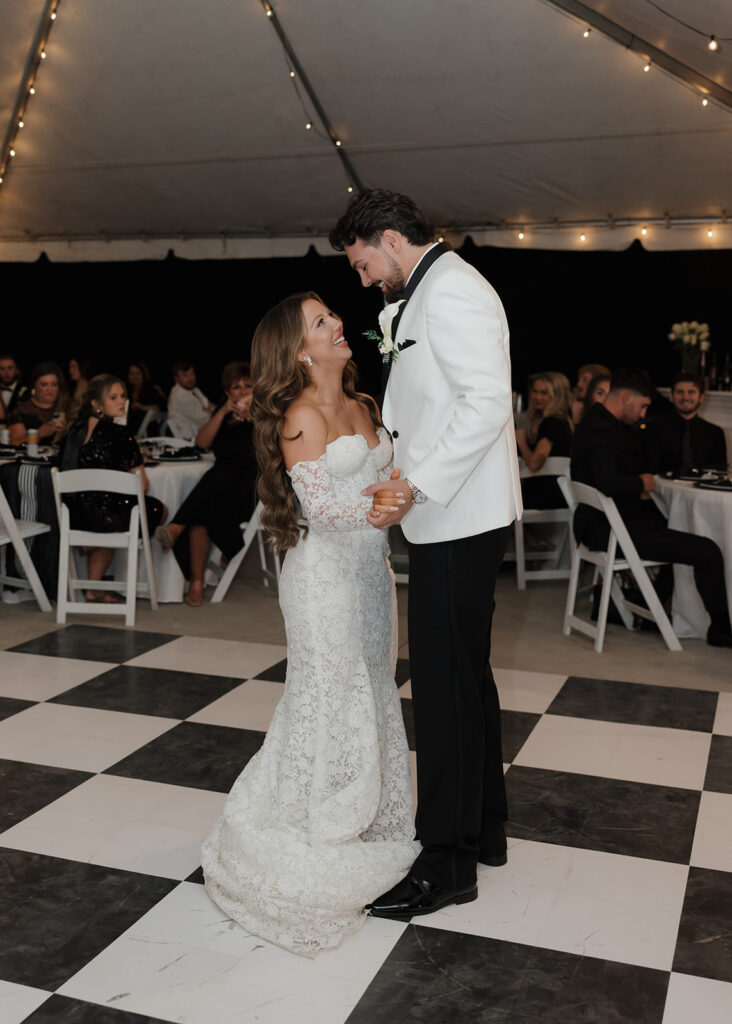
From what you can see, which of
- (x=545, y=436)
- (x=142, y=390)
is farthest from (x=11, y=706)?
(x=142, y=390)

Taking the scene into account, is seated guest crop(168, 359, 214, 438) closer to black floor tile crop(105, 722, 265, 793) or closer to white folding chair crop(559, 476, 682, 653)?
white folding chair crop(559, 476, 682, 653)

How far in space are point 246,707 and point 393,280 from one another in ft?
6.55

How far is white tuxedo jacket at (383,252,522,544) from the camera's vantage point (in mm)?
2143

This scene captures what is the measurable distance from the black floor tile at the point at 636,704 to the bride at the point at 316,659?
1.48 meters

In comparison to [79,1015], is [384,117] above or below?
above

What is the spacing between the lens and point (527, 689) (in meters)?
4.07

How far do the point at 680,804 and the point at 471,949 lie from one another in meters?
1.05

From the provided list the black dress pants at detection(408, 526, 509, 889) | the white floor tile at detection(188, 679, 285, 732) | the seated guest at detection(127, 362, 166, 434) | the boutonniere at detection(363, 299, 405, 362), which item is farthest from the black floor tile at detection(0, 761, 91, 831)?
the seated guest at detection(127, 362, 166, 434)

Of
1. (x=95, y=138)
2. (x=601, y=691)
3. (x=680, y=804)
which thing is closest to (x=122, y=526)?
(x=601, y=691)

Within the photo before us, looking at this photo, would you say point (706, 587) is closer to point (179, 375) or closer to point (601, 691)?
point (601, 691)

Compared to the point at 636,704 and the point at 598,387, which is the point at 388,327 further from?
Answer: the point at 598,387

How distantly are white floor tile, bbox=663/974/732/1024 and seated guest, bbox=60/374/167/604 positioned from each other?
371 centimetres

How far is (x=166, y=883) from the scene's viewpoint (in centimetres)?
247

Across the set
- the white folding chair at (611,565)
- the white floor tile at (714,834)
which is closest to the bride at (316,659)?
the white floor tile at (714,834)
